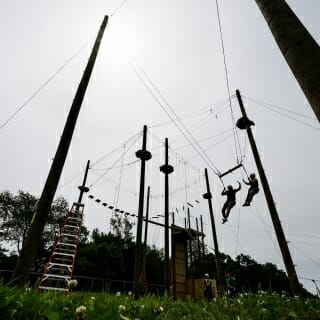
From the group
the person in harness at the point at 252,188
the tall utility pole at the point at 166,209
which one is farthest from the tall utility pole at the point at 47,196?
the tall utility pole at the point at 166,209

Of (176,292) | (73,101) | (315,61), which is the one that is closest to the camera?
(315,61)

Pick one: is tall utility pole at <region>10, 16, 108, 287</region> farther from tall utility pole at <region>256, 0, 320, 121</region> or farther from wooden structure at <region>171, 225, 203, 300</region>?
wooden structure at <region>171, 225, 203, 300</region>

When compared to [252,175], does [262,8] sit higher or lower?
lower

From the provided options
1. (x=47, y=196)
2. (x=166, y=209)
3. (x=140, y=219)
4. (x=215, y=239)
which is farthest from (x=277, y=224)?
(x=215, y=239)

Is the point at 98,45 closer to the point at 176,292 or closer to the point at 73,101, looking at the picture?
the point at 73,101

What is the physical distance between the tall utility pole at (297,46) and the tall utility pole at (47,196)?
3995mm

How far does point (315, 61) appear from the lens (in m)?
1.52

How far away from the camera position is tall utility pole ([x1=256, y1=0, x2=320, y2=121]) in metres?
1.47

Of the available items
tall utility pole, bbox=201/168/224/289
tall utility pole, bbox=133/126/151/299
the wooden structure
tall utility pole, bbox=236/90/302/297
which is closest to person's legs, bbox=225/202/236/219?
tall utility pole, bbox=236/90/302/297

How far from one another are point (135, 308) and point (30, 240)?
2553mm

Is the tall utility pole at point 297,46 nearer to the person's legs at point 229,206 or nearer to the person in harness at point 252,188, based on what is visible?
the person in harness at point 252,188

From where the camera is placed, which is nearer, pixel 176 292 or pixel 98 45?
pixel 98 45

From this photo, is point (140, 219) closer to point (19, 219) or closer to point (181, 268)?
point (181, 268)

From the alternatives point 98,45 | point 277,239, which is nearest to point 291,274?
point 277,239
